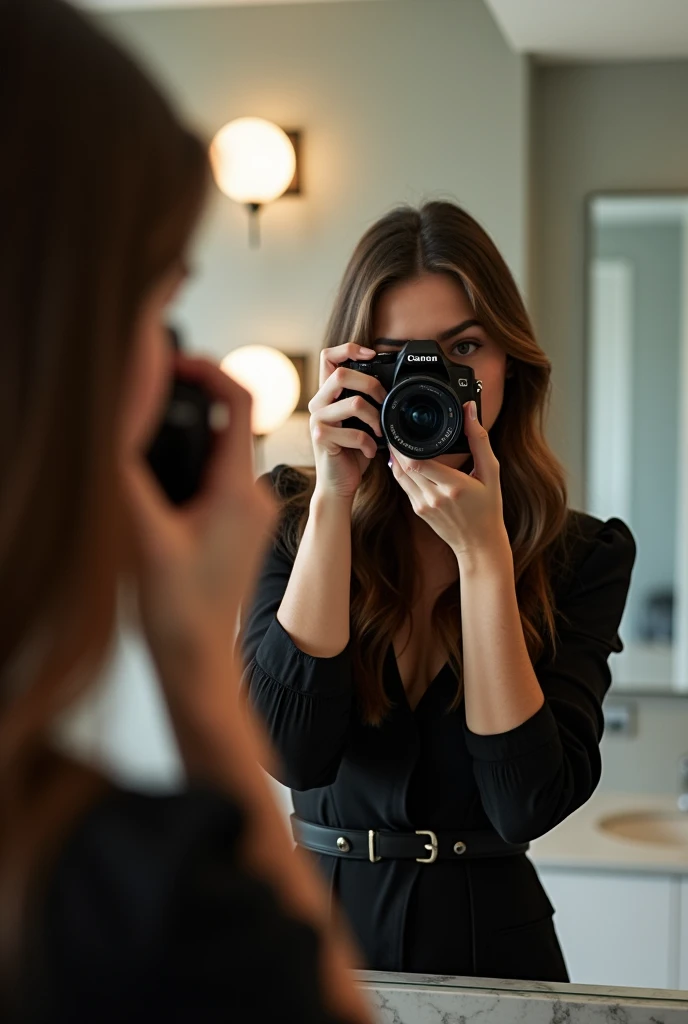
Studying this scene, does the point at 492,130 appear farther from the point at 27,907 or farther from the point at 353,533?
the point at 27,907

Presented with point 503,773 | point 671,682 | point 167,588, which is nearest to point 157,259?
point 167,588

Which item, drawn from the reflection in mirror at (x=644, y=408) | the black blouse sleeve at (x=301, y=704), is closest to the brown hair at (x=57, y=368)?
the black blouse sleeve at (x=301, y=704)

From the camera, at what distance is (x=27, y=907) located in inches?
10.1

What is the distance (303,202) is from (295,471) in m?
0.73

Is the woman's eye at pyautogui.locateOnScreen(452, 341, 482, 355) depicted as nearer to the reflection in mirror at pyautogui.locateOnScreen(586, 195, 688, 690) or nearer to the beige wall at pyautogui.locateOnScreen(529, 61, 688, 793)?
the reflection in mirror at pyautogui.locateOnScreen(586, 195, 688, 690)

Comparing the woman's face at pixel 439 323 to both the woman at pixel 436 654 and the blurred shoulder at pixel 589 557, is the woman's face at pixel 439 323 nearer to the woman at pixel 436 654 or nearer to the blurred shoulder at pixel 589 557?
the woman at pixel 436 654

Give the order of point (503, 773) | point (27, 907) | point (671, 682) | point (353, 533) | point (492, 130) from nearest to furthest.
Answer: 1. point (27, 907)
2. point (503, 773)
3. point (353, 533)
4. point (671, 682)
5. point (492, 130)

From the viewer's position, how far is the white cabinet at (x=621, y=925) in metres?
0.83

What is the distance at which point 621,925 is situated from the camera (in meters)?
0.90

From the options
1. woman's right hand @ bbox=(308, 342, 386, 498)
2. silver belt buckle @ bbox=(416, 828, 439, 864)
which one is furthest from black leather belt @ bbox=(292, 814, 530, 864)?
woman's right hand @ bbox=(308, 342, 386, 498)

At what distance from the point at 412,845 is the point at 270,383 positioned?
849 millimetres

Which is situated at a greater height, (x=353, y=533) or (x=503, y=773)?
(x=353, y=533)

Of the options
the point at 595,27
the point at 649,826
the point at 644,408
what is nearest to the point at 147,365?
the point at 649,826

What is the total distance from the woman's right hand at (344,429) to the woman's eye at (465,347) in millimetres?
60
